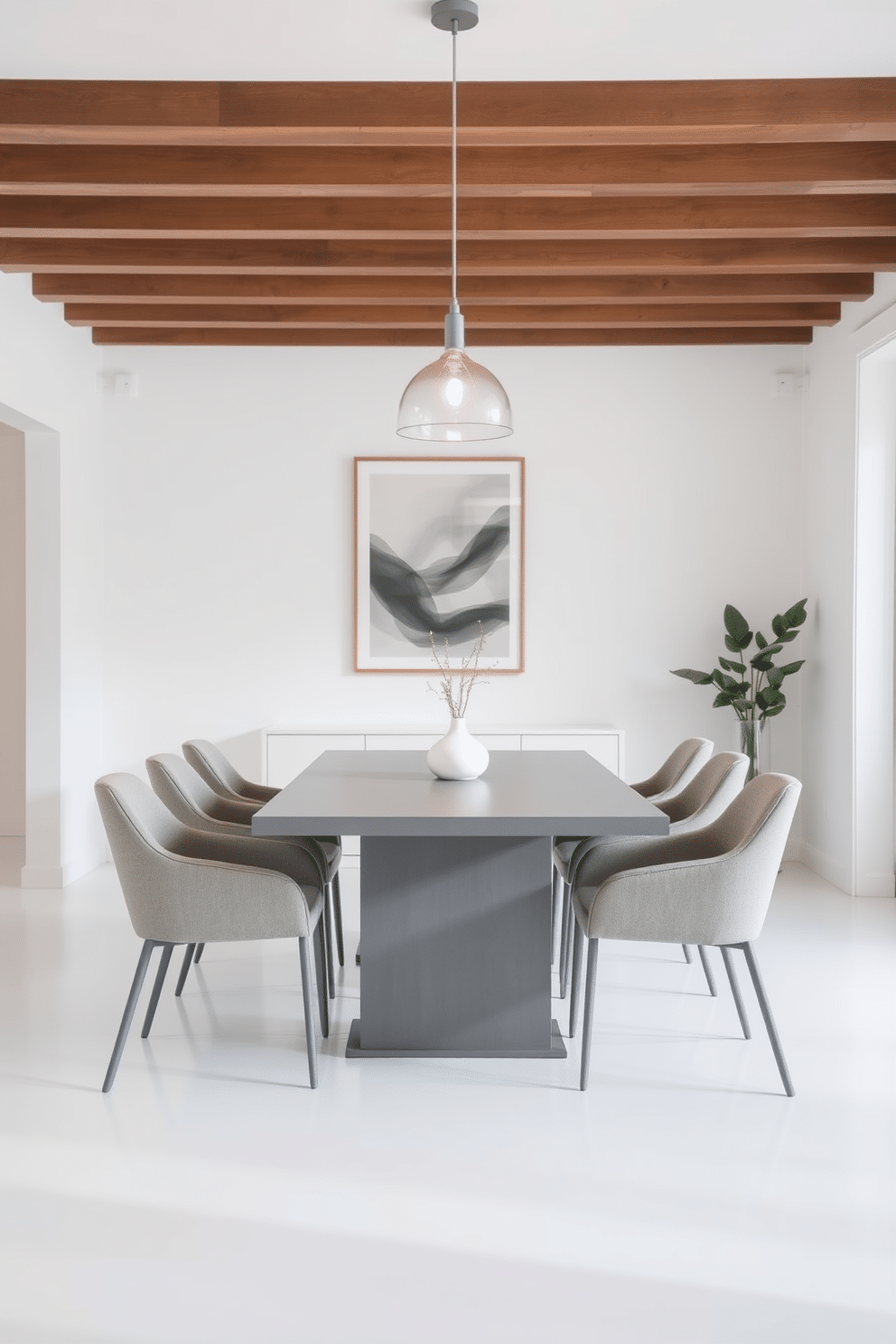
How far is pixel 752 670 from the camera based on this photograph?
610 cm

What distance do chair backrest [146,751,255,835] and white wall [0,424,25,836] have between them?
359cm

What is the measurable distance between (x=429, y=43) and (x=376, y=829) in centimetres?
223

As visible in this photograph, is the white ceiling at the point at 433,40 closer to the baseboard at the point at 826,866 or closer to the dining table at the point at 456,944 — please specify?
the dining table at the point at 456,944

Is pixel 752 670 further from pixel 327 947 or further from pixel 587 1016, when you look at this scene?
pixel 587 1016

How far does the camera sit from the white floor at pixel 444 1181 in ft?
6.81

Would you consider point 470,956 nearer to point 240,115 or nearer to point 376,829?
point 376,829

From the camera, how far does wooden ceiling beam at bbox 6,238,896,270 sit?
15.9 feet

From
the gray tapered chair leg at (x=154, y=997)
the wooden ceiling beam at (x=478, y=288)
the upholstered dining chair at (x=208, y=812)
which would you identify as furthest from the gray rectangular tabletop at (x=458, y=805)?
the wooden ceiling beam at (x=478, y=288)

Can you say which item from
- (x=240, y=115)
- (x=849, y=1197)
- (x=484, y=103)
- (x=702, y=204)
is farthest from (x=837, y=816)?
(x=240, y=115)

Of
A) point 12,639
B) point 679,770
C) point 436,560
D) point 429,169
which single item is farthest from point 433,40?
point 12,639

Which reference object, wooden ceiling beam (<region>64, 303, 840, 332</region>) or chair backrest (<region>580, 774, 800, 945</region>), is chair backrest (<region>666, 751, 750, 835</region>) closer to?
chair backrest (<region>580, 774, 800, 945</region>)

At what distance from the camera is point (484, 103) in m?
3.50

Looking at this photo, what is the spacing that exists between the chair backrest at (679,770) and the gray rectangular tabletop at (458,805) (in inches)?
14.6

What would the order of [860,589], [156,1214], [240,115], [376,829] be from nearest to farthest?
[156,1214] → [376,829] → [240,115] → [860,589]
